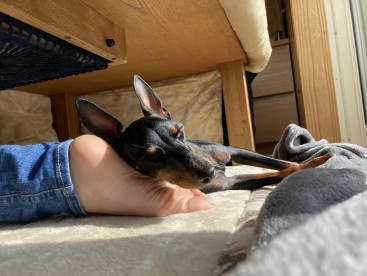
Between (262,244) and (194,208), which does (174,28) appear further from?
(262,244)

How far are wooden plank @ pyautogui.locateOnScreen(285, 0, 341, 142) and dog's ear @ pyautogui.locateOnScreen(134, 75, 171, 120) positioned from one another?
5.54 ft

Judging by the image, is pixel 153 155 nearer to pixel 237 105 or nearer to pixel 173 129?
pixel 173 129

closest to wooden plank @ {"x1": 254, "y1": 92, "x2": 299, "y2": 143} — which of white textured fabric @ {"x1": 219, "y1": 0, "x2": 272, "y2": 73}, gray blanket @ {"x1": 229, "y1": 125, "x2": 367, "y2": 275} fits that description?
white textured fabric @ {"x1": 219, "y1": 0, "x2": 272, "y2": 73}

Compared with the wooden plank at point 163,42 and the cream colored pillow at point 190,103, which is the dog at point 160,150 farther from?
the cream colored pillow at point 190,103

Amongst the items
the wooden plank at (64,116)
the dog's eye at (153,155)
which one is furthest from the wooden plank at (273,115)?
the dog's eye at (153,155)

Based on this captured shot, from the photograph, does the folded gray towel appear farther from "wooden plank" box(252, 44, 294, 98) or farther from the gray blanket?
"wooden plank" box(252, 44, 294, 98)

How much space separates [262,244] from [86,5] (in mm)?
1194

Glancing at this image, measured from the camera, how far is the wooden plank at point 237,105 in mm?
2215

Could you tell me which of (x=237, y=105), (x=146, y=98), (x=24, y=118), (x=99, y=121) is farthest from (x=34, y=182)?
(x=237, y=105)

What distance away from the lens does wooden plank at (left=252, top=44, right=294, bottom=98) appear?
129 inches

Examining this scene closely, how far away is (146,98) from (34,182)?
55cm

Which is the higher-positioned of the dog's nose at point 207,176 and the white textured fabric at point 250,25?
the white textured fabric at point 250,25

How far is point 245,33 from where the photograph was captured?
5.47 feet

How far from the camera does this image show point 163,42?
1.70 meters
